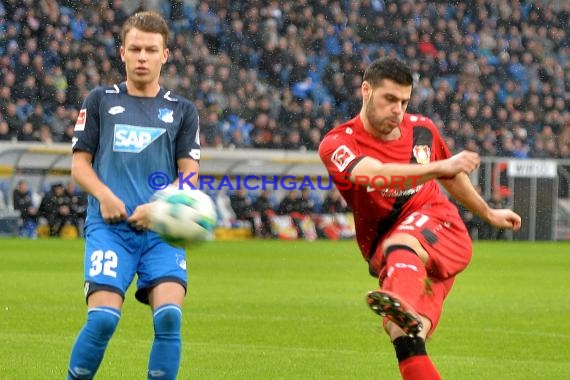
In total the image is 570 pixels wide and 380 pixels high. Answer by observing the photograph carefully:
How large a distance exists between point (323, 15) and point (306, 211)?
8.14 meters

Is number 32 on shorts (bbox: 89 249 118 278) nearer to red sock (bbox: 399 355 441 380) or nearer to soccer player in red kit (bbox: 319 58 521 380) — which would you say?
soccer player in red kit (bbox: 319 58 521 380)

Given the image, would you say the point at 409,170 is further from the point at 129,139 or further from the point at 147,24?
the point at 147,24

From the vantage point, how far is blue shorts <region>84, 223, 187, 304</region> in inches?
235

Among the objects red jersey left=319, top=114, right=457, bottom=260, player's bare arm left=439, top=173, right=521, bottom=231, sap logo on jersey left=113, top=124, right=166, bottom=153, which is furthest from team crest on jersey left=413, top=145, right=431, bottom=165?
sap logo on jersey left=113, top=124, right=166, bottom=153

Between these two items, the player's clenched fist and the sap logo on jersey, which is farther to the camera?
the sap logo on jersey

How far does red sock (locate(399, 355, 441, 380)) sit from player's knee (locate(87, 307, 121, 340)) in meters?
1.49

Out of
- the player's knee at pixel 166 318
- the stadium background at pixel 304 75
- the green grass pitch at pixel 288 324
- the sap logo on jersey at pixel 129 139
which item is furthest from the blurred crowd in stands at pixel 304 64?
the player's knee at pixel 166 318

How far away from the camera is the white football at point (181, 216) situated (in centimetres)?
595

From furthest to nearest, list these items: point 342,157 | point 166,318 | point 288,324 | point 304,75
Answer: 1. point 304,75
2. point 288,324
3. point 342,157
4. point 166,318

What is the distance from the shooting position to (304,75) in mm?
33031

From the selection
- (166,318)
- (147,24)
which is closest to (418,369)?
(166,318)

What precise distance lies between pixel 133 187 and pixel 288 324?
5.61 meters

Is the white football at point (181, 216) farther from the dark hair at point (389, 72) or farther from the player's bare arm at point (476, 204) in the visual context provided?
the player's bare arm at point (476, 204)

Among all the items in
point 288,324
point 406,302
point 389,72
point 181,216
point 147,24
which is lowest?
point 288,324
